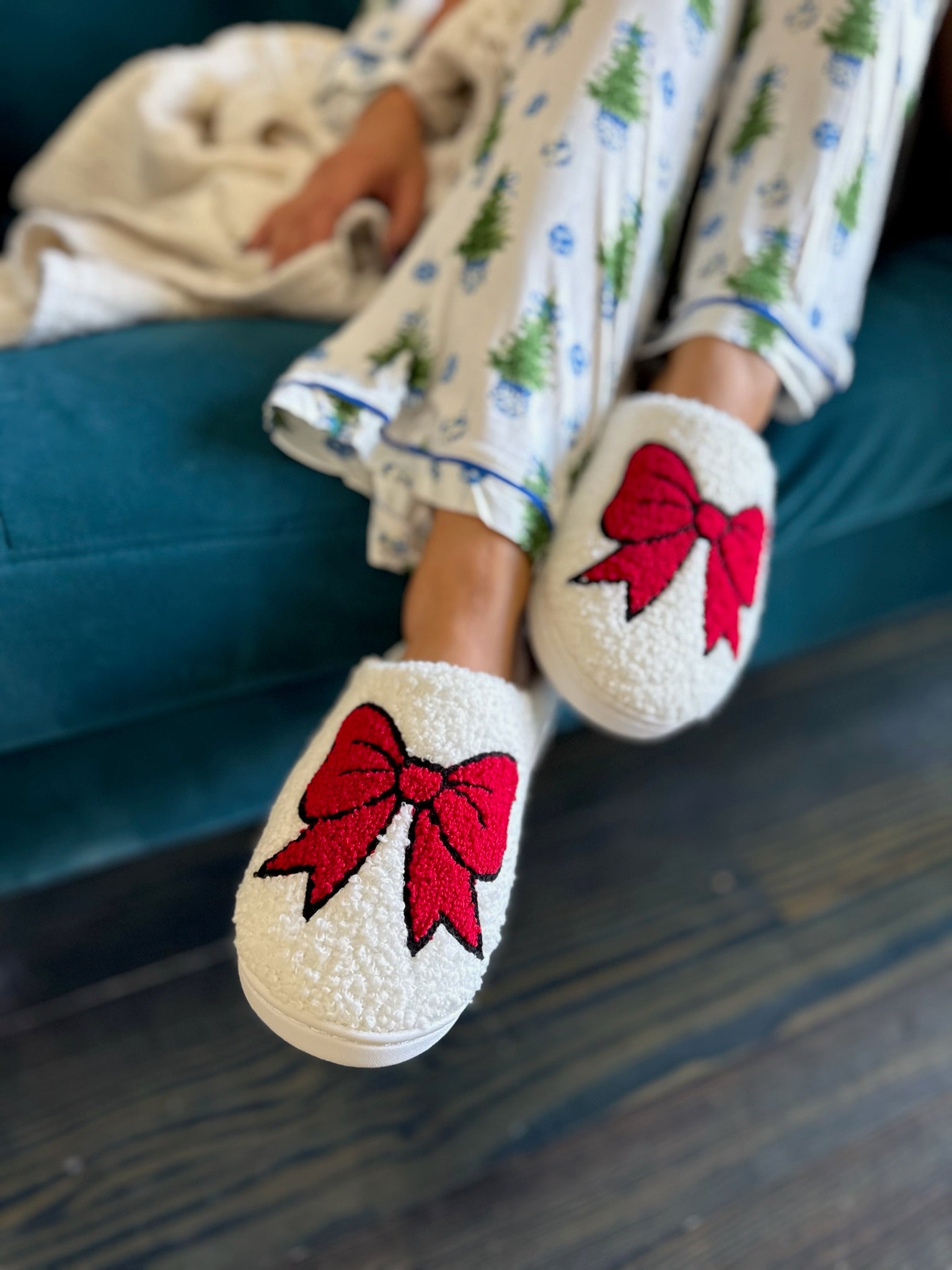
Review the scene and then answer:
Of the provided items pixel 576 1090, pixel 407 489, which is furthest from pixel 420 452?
pixel 576 1090

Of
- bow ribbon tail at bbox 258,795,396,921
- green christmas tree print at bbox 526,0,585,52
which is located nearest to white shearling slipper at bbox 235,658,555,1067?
bow ribbon tail at bbox 258,795,396,921

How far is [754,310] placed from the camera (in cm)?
49

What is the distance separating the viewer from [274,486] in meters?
0.50

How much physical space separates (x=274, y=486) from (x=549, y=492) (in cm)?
14

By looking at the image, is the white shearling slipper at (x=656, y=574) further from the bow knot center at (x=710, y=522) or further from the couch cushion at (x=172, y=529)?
the couch cushion at (x=172, y=529)

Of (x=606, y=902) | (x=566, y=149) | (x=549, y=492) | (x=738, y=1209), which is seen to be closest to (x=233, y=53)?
(x=566, y=149)

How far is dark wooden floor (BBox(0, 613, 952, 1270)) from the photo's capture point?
55cm

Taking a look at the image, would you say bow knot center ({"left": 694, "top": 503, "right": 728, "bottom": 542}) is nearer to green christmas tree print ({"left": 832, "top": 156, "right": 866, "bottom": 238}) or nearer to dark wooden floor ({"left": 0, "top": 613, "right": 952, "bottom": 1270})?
green christmas tree print ({"left": 832, "top": 156, "right": 866, "bottom": 238})

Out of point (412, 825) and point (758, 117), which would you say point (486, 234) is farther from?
point (412, 825)

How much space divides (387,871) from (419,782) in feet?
0.12

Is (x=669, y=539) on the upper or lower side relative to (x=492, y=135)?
lower

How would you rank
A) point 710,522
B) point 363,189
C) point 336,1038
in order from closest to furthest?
1. point 336,1038
2. point 710,522
3. point 363,189

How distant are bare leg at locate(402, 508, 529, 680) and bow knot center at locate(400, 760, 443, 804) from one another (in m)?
0.06

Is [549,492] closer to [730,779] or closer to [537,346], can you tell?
[537,346]
